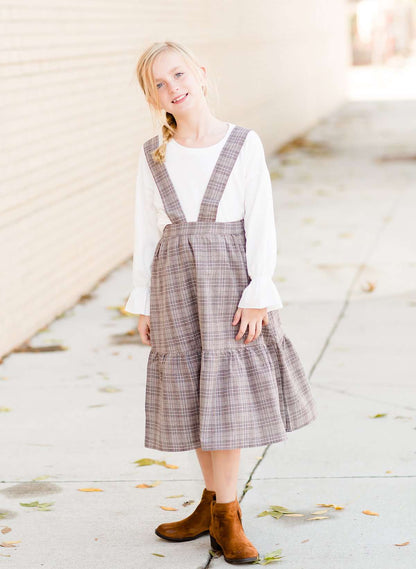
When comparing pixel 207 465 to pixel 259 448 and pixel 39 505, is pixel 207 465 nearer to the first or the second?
pixel 39 505

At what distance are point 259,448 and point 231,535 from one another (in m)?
1.10

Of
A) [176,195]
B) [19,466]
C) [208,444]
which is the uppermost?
[176,195]

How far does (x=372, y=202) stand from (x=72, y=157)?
4.59 meters

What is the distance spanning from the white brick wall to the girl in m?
1.74

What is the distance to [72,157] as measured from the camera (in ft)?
25.4

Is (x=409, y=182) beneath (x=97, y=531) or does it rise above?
beneath

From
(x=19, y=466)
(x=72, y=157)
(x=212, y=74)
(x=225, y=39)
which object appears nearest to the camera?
(x=19, y=466)

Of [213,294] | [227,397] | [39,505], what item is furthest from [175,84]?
[39,505]

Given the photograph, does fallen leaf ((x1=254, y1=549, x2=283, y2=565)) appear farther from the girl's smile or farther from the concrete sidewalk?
the girl's smile

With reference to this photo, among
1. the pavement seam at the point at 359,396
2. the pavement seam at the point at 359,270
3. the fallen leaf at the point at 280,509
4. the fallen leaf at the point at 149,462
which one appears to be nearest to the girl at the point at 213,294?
the fallen leaf at the point at 280,509

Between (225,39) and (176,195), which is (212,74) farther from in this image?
(176,195)

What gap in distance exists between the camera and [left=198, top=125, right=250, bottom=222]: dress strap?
135 inches

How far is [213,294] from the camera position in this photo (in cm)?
345

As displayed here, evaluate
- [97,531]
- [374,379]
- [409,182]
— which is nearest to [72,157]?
[374,379]
